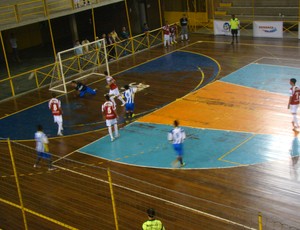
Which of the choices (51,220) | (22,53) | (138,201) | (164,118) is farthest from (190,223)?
(22,53)

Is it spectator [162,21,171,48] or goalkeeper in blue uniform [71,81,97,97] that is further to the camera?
spectator [162,21,171,48]

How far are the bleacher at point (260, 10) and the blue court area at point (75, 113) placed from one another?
7782mm

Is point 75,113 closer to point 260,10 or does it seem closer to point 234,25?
point 234,25

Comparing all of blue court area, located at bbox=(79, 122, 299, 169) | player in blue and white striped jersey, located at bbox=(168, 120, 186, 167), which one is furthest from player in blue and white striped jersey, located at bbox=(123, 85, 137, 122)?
player in blue and white striped jersey, located at bbox=(168, 120, 186, 167)

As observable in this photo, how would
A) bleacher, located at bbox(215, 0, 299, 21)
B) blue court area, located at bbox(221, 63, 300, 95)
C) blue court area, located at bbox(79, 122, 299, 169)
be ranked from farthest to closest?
1. bleacher, located at bbox(215, 0, 299, 21)
2. blue court area, located at bbox(221, 63, 300, 95)
3. blue court area, located at bbox(79, 122, 299, 169)

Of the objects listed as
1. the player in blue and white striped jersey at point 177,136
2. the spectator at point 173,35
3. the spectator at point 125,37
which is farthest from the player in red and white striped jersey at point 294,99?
the spectator at point 173,35

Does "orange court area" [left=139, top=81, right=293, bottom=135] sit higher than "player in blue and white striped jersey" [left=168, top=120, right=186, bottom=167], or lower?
lower

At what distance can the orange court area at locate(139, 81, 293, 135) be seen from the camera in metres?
19.0

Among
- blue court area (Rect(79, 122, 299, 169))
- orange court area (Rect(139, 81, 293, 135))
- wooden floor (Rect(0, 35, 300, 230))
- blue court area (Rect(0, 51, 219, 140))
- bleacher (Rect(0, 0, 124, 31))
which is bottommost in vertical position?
wooden floor (Rect(0, 35, 300, 230))

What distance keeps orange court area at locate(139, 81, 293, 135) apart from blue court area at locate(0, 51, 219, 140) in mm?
1416

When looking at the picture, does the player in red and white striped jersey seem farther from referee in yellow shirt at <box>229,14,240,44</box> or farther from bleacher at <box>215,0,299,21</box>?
bleacher at <box>215,0,299,21</box>

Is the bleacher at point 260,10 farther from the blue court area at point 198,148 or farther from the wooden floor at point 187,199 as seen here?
the wooden floor at point 187,199

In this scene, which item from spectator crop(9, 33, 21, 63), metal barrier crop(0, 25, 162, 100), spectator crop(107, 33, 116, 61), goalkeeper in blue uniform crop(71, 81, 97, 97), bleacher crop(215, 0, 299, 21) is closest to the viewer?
goalkeeper in blue uniform crop(71, 81, 97, 97)

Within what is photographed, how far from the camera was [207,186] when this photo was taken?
14922 mm
